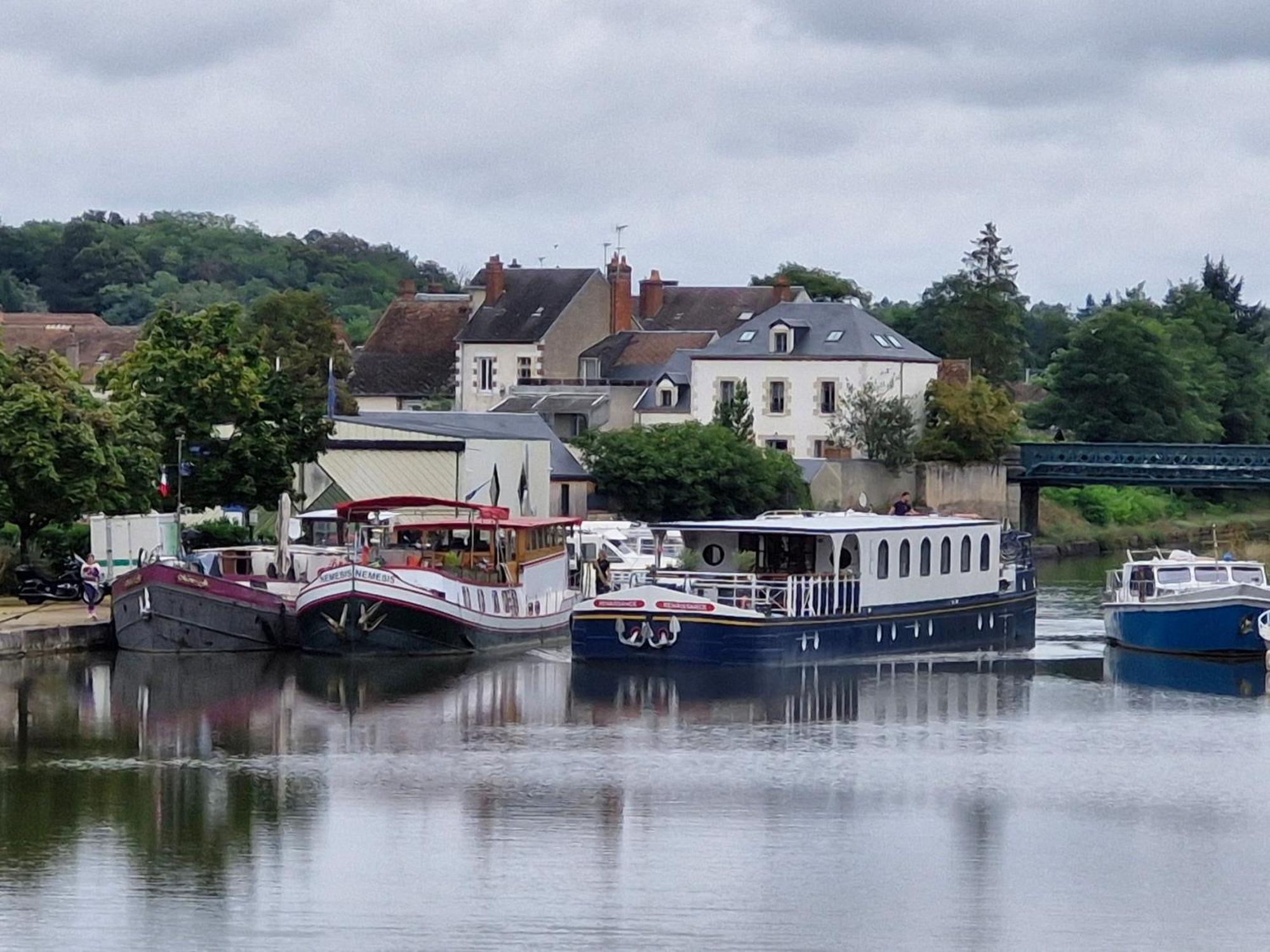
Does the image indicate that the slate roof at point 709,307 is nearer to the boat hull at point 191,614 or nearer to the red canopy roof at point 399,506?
the red canopy roof at point 399,506

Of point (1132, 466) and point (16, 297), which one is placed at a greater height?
point (16, 297)

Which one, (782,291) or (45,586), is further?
(782,291)

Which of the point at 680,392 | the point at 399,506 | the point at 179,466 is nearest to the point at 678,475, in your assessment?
the point at 680,392

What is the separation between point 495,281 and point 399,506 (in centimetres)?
5322

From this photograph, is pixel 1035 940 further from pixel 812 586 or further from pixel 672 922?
pixel 812 586

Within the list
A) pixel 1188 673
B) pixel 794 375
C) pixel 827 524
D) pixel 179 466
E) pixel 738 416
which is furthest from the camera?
pixel 794 375

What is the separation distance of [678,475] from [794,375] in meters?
13.7

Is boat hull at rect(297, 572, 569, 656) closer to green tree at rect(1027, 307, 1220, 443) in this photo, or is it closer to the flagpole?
the flagpole

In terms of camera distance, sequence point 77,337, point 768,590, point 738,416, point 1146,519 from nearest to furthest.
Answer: point 768,590 < point 738,416 < point 1146,519 < point 77,337

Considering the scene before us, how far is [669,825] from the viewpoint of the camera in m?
26.7

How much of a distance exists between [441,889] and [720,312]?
246 ft

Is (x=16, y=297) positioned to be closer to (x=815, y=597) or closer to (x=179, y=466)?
(x=179, y=466)

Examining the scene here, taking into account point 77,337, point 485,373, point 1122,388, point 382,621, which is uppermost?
point 77,337

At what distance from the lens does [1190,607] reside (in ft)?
142
